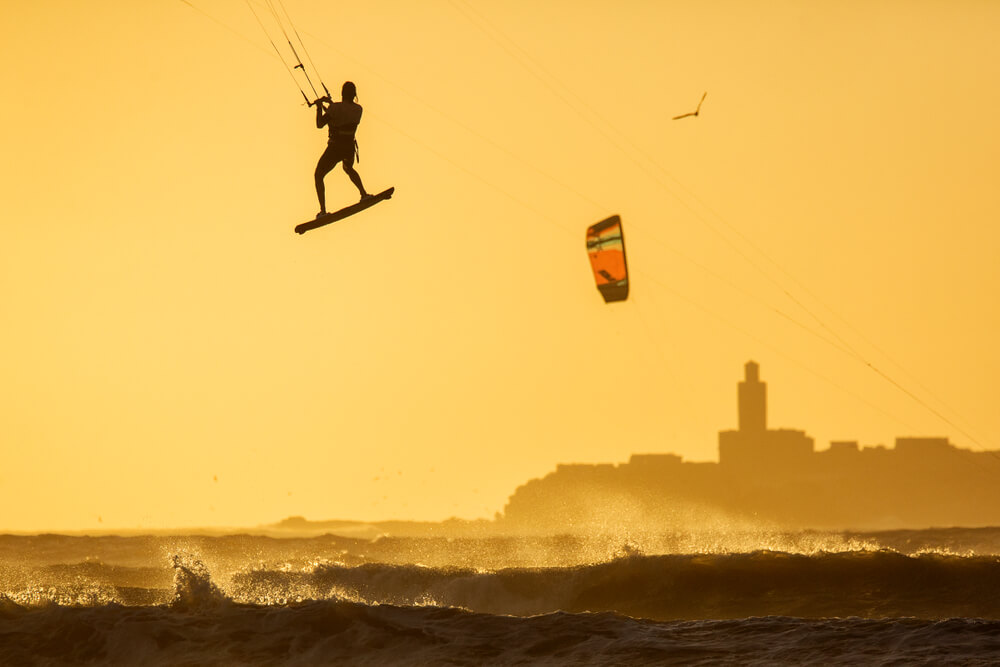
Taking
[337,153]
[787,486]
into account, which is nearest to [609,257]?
[337,153]

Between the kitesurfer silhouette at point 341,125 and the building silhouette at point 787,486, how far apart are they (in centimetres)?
16139

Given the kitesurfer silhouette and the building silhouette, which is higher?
the building silhouette

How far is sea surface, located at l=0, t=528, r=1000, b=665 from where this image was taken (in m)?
16.2

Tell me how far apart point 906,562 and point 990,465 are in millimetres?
183470

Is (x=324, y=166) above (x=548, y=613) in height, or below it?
above

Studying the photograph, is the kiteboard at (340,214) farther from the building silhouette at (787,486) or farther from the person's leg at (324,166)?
the building silhouette at (787,486)

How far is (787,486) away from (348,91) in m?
172

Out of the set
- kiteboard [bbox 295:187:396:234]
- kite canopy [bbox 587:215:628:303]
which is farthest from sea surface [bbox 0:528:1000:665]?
kite canopy [bbox 587:215:628:303]

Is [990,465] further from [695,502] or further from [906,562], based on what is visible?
[906,562]

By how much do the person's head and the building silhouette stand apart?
162 m

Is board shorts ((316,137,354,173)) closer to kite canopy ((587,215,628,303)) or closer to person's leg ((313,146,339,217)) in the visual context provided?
person's leg ((313,146,339,217))

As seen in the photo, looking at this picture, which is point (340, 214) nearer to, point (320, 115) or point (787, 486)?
point (320, 115)

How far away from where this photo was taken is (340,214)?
58.6ft

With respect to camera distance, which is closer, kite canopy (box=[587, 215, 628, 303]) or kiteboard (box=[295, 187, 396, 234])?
kiteboard (box=[295, 187, 396, 234])
